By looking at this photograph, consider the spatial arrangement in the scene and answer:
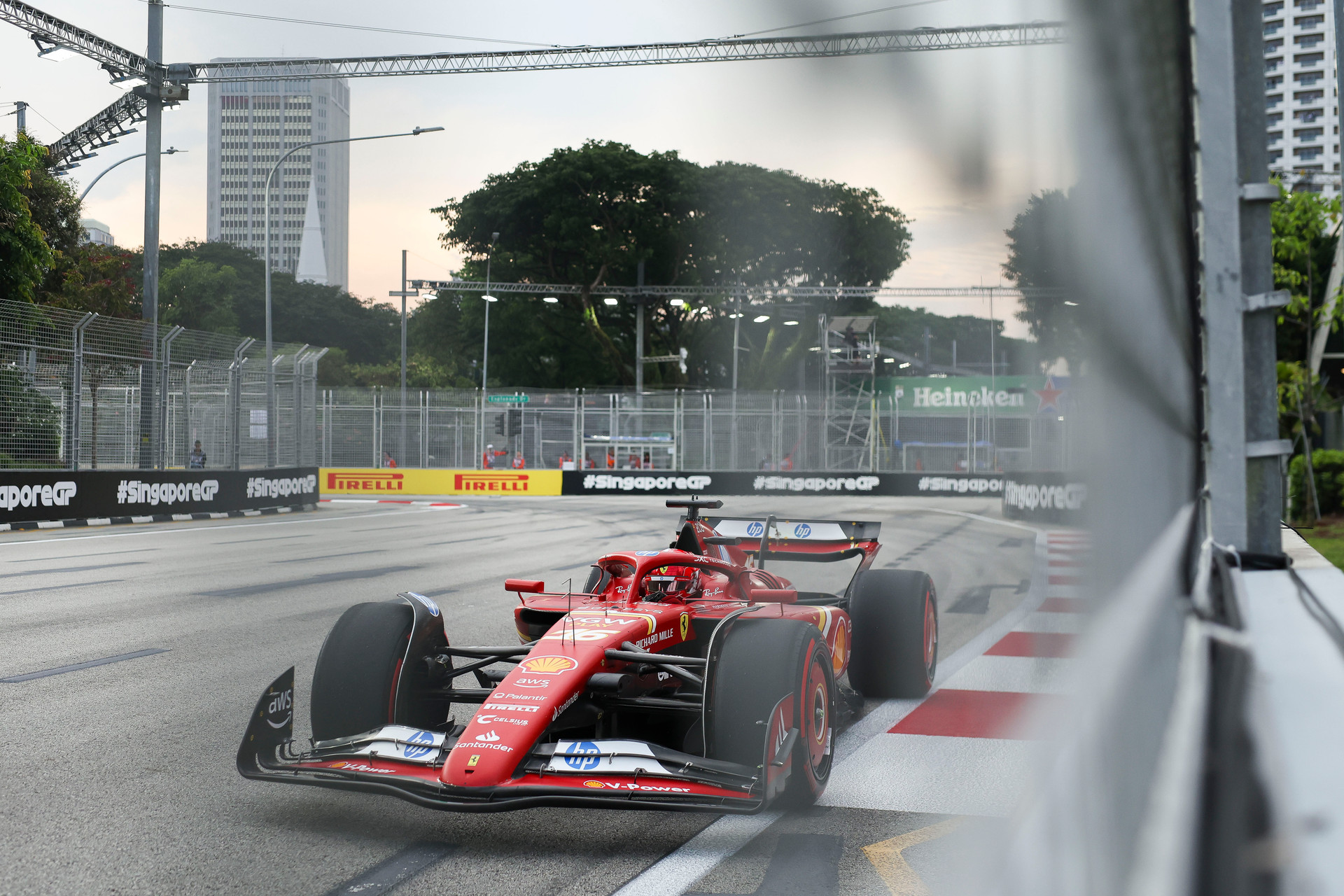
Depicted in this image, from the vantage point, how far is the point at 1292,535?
7438 millimetres

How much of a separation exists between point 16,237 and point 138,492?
666cm

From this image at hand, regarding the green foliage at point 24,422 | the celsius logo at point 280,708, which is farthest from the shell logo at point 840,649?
the green foliage at point 24,422

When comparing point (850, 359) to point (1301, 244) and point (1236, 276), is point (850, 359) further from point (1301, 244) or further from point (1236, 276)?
point (1301, 244)

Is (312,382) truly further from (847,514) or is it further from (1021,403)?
(1021,403)

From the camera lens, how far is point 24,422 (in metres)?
14.3

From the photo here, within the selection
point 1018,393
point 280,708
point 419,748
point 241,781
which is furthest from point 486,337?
point 1018,393

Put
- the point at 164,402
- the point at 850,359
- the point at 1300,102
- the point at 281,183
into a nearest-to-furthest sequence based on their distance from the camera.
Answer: the point at 850,359
the point at 164,402
the point at 1300,102
the point at 281,183

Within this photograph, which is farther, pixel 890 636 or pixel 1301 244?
pixel 1301 244

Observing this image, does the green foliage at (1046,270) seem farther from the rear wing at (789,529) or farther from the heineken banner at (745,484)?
the heineken banner at (745,484)

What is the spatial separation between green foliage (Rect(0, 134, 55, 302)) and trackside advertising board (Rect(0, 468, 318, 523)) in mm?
5736

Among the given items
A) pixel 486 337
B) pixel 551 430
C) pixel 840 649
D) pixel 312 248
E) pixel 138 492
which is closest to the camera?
pixel 840 649

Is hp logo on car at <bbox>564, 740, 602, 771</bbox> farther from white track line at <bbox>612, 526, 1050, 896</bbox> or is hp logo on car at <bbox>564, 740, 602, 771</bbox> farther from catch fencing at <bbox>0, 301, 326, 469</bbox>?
catch fencing at <bbox>0, 301, 326, 469</bbox>

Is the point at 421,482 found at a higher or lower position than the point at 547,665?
higher

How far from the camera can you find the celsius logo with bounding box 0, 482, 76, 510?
1421 centimetres
